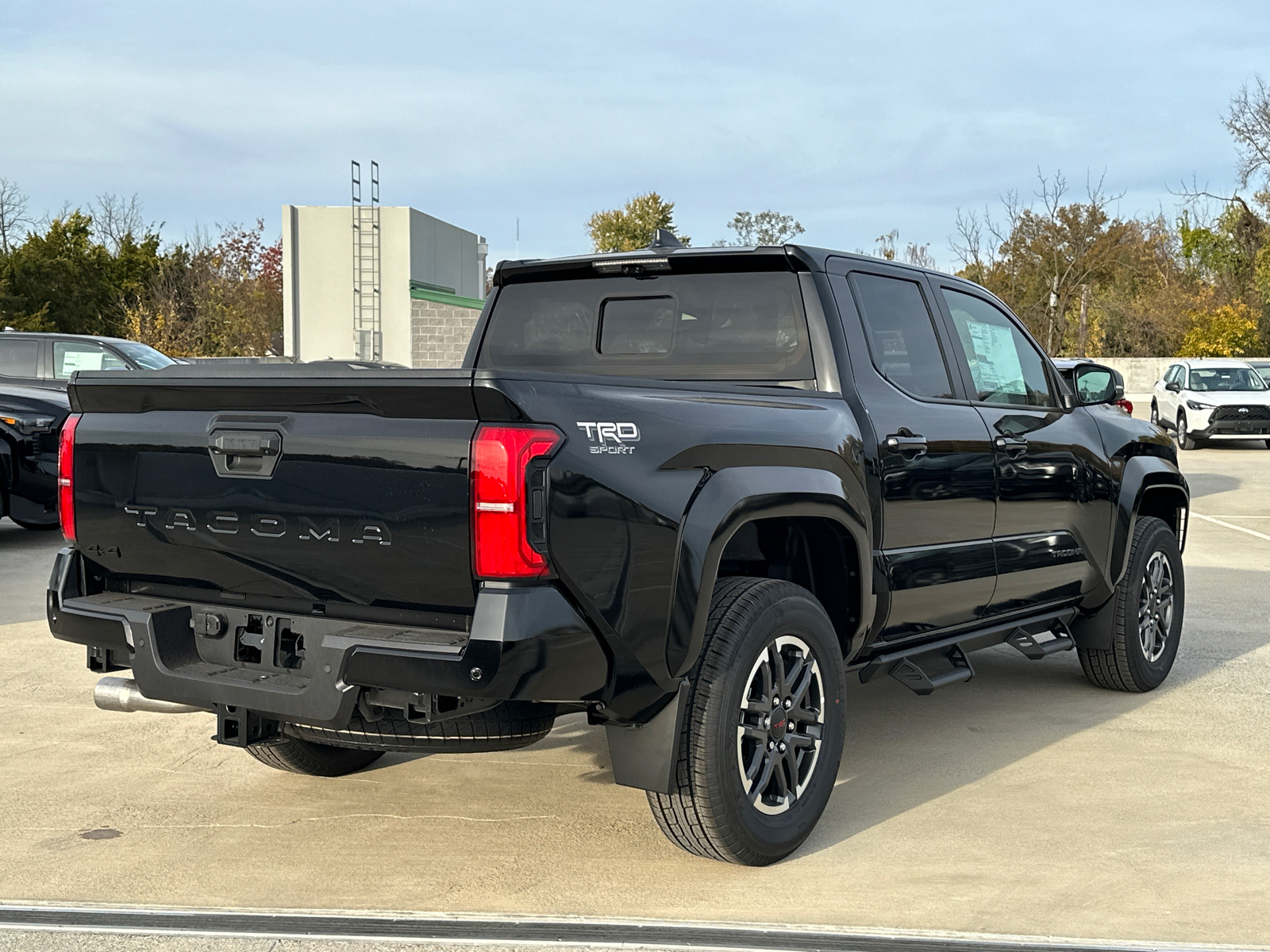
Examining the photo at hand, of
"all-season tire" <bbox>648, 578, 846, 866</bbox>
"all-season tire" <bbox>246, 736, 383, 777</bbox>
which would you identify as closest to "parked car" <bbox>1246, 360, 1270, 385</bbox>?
"all-season tire" <bbox>648, 578, 846, 866</bbox>

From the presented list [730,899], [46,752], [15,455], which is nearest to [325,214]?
[15,455]

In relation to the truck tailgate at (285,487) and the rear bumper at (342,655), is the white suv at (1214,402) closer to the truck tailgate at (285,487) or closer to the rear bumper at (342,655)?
the rear bumper at (342,655)

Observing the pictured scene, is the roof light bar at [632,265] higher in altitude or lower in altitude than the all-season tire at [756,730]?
higher

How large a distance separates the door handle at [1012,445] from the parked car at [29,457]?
8.43 metres

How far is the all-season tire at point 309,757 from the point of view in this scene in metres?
5.16

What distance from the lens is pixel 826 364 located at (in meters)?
4.90

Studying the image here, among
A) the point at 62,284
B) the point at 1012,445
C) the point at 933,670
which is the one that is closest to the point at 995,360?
the point at 1012,445

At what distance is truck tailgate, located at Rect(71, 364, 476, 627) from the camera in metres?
3.58

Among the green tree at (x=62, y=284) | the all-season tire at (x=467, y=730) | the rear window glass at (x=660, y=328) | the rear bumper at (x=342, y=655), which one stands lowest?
the all-season tire at (x=467, y=730)

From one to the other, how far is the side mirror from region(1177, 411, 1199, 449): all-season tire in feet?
68.4

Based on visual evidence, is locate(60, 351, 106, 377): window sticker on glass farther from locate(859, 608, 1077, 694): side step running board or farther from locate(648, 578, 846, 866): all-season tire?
locate(648, 578, 846, 866): all-season tire

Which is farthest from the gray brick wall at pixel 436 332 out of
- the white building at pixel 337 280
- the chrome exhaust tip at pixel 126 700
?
the chrome exhaust tip at pixel 126 700

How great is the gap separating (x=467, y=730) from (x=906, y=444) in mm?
2103

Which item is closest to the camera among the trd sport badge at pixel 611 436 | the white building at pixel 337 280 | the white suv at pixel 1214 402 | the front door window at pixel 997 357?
the trd sport badge at pixel 611 436
